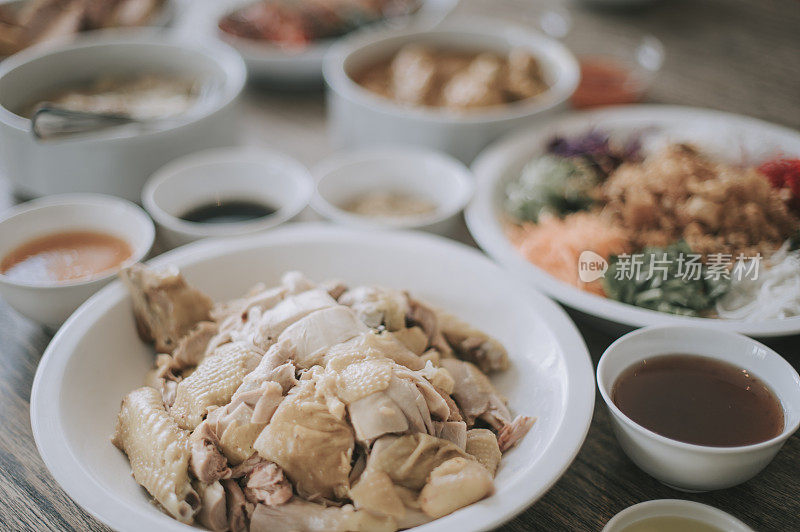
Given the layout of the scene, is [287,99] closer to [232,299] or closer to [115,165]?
[115,165]

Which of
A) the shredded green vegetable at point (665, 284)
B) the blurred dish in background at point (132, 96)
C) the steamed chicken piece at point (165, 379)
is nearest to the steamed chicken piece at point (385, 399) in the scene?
the steamed chicken piece at point (165, 379)

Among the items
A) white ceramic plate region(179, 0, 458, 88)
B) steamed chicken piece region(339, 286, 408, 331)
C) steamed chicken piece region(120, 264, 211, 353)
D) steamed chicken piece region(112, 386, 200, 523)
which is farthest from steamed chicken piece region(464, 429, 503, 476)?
white ceramic plate region(179, 0, 458, 88)

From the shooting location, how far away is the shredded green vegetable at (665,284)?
2.09m

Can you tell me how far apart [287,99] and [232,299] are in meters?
1.76

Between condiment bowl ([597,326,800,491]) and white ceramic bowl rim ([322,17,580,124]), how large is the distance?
4.46 feet

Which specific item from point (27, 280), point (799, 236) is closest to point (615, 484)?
point (799, 236)

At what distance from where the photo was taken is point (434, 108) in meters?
3.09

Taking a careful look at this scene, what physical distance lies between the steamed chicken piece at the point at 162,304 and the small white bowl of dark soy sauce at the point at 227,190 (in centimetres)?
45

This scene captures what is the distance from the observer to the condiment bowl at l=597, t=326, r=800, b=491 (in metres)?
1.50

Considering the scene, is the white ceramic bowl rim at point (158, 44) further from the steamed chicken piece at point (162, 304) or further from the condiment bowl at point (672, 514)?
the condiment bowl at point (672, 514)

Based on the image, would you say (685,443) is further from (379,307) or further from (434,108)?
(434,108)

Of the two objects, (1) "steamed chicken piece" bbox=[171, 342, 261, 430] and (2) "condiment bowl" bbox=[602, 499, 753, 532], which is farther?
(1) "steamed chicken piece" bbox=[171, 342, 261, 430]

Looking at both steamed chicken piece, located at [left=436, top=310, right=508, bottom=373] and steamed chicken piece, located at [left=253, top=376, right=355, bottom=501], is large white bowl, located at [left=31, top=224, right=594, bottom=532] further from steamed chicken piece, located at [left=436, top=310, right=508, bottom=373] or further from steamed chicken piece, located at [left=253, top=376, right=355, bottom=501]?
steamed chicken piece, located at [left=253, top=376, right=355, bottom=501]

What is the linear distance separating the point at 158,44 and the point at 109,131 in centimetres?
72
